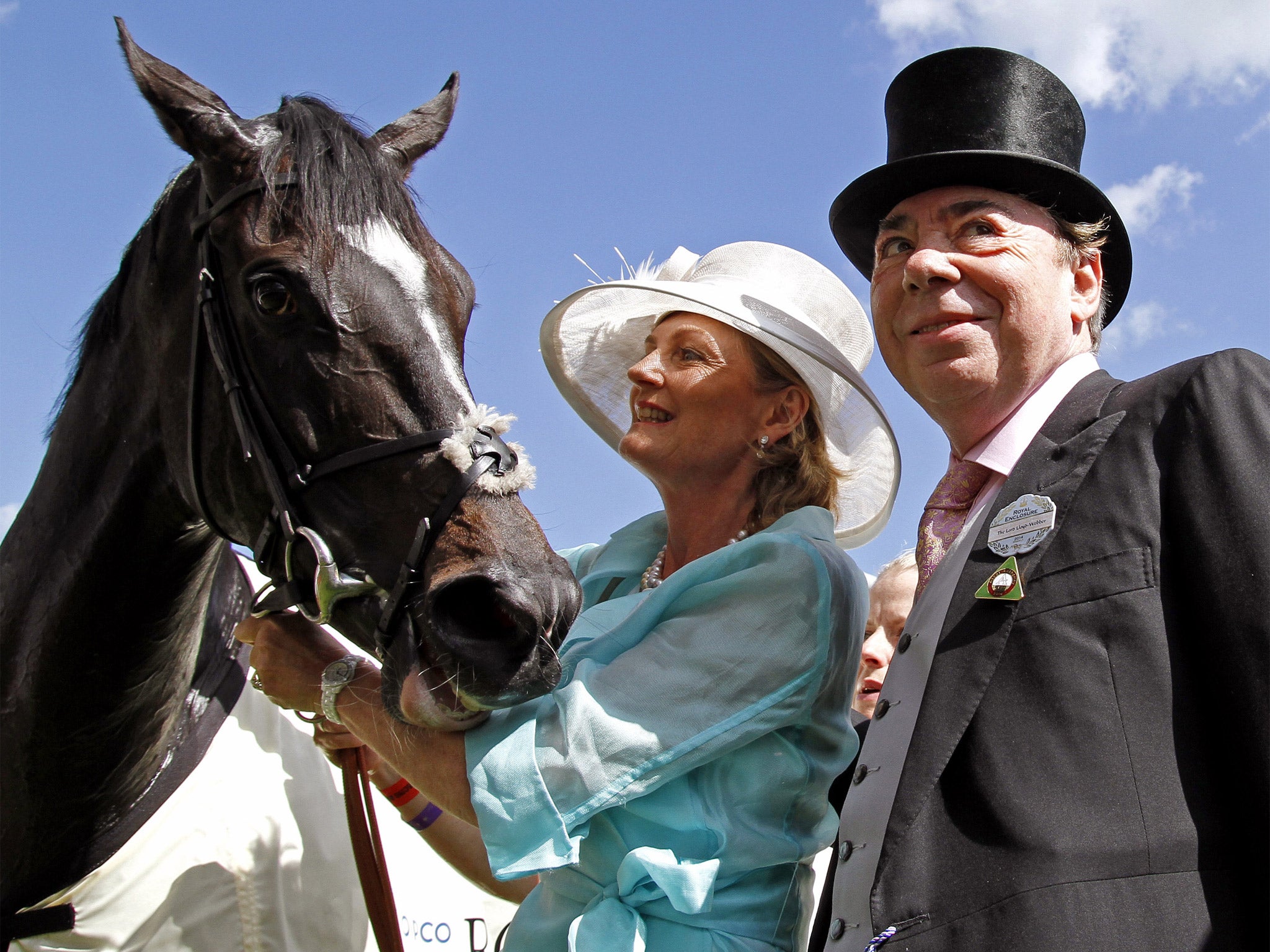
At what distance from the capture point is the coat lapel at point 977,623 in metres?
1.75

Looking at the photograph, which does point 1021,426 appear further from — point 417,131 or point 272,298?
point 417,131

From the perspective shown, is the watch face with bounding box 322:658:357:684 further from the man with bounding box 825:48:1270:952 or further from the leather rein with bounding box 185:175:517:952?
the man with bounding box 825:48:1270:952

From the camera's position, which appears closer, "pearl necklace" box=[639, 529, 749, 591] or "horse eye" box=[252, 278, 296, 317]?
"horse eye" box=[252, 278, 296, 317]

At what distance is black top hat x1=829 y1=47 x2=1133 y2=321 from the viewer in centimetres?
236

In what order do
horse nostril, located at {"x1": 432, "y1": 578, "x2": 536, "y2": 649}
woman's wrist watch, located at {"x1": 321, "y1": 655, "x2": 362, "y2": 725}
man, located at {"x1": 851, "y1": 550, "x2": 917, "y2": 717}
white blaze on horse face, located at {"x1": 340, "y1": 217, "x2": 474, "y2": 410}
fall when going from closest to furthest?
horse nostril, located at {"x1": 432, "y1": 578, "x2": 536, "y2": 649}
white blaze on horse face, located at {"x1": 340, "y1": 217, "x2": 474, "y2": 410}
woman's wrist watch, located at {"x1": 321, "y1": 655, "x2": 362, "y2": 725}
man, located at {"x1": 851, "y1": 550, "x2": 917, "y2": 717}

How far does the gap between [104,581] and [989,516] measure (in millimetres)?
1948

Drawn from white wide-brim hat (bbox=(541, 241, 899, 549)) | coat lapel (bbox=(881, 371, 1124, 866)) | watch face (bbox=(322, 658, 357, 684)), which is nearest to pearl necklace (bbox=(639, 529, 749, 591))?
white wide-brim hat (bbox=(541, 241, 899, 549))

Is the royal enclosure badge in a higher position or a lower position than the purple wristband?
higher

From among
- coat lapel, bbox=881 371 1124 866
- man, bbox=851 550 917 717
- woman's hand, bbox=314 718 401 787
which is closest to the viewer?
coat lapel, bbox=881 371 1124 866

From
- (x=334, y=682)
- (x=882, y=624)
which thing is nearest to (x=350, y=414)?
(x=334, y=682)

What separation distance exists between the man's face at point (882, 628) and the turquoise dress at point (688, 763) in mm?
2083

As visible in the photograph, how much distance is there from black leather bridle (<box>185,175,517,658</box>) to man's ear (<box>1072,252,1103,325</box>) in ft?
4.29

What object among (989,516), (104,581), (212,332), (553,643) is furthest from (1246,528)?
(104,581)

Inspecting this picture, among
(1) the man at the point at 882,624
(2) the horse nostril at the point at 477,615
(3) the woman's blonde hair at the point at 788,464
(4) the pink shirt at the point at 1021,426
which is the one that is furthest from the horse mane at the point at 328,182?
(1) the man at the point at 882,624
